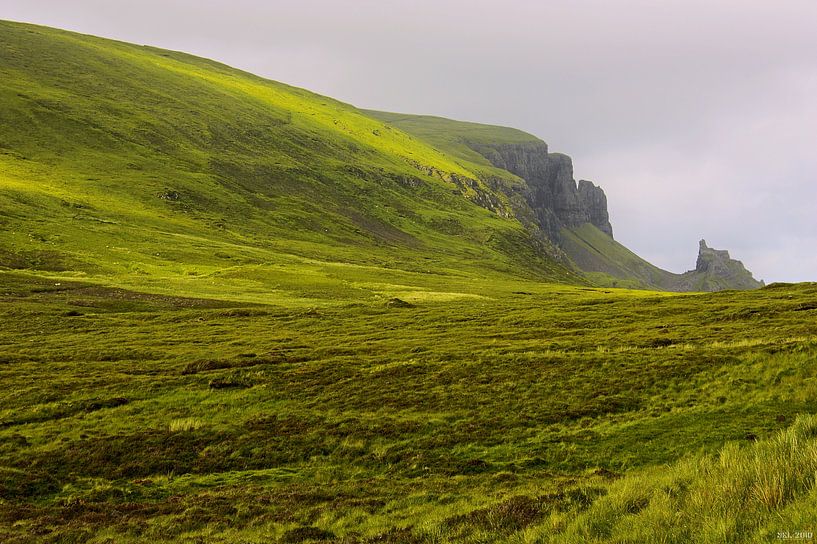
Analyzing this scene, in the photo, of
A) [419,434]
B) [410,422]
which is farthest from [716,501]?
[410,422]

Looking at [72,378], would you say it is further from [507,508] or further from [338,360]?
[507,508]

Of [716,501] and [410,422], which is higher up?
[716,501]

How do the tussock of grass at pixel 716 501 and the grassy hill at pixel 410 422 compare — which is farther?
the grassy hill at pixel 410 422

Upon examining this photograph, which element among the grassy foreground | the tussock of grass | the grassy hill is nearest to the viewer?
the tussock of grass

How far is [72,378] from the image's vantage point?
130 ft

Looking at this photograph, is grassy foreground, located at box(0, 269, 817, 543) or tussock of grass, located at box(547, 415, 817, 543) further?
grassy foreground, located at box(0, 269, 817, 543)

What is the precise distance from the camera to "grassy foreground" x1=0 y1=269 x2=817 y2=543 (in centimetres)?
1286

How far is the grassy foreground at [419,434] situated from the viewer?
1286cm

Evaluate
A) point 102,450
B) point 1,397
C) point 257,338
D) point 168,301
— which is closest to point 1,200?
point 168,301

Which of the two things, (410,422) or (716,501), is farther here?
(410,422)

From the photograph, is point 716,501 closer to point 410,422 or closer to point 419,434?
point 419,434

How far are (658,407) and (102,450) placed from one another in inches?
1101

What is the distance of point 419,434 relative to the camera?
91.4 feet

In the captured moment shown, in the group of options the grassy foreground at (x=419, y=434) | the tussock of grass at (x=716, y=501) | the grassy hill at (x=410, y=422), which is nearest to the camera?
the tussock of grass at (x=716, y=501)
